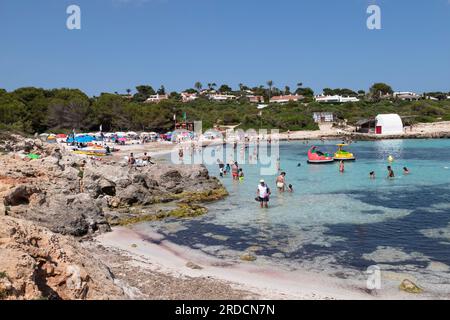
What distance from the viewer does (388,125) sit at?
266 feet

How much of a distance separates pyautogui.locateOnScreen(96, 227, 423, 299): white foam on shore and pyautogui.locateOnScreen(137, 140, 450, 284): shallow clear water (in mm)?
798

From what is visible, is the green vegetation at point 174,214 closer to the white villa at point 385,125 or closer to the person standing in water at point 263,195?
the person standing in water at point 263,195

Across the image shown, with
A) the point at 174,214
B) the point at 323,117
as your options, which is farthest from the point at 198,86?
the point at 174,214

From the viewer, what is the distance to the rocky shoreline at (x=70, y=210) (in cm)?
713

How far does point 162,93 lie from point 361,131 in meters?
107

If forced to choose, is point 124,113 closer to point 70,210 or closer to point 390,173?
point 390,173

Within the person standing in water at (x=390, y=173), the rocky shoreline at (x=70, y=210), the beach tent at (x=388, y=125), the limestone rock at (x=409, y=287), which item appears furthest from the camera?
the beach tent at (x=388, y=125)

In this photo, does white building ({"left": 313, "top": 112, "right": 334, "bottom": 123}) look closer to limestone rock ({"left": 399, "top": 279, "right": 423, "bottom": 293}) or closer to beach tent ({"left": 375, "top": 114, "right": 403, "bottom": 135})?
beach tent ({"left": 375, "top": 114, "right": 403, "bottom": 135})

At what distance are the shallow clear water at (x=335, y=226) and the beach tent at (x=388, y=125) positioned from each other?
53856 mm

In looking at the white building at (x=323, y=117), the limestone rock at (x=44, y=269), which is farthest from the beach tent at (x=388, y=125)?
the limestone rock at (x=44, y=269)

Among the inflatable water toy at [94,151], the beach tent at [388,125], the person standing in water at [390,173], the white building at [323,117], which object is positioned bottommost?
the person standing in water at [390,173]

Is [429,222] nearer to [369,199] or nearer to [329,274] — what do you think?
[369,199]

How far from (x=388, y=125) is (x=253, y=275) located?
76.3 m
